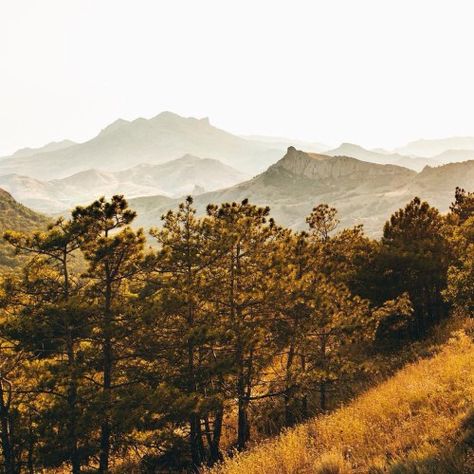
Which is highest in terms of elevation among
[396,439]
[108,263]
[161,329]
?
[108,263]

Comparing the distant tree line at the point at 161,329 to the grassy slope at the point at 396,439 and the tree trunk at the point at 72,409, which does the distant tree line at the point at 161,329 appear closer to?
the tree trunk at the point at 72,409

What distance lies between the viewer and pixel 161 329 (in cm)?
1519

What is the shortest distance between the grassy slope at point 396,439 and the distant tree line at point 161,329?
3.20 meters

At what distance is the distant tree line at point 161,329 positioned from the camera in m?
13.1

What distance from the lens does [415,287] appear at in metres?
22.6

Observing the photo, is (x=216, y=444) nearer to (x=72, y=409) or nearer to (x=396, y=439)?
(x=72, y=409)

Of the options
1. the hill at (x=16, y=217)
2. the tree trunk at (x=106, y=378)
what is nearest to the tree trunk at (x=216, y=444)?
the tree trunk at (x=106, y=378)

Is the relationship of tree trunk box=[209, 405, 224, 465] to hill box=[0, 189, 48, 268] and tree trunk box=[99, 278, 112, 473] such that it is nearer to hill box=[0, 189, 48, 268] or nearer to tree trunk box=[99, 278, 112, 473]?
tree trunk box=[99, 278, 112, 473]

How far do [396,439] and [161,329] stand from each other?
29.8 feet

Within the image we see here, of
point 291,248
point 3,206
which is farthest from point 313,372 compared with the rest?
point 3,206

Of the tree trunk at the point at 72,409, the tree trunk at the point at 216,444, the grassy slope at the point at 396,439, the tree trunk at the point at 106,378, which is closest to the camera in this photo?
the grassy slope at the point at 396,439

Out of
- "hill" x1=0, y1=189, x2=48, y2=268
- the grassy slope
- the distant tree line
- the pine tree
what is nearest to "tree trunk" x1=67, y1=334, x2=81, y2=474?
the distant tree line

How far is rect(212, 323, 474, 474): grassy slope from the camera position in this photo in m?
6.51

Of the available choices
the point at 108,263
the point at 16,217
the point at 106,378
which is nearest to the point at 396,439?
the point at 106,378
